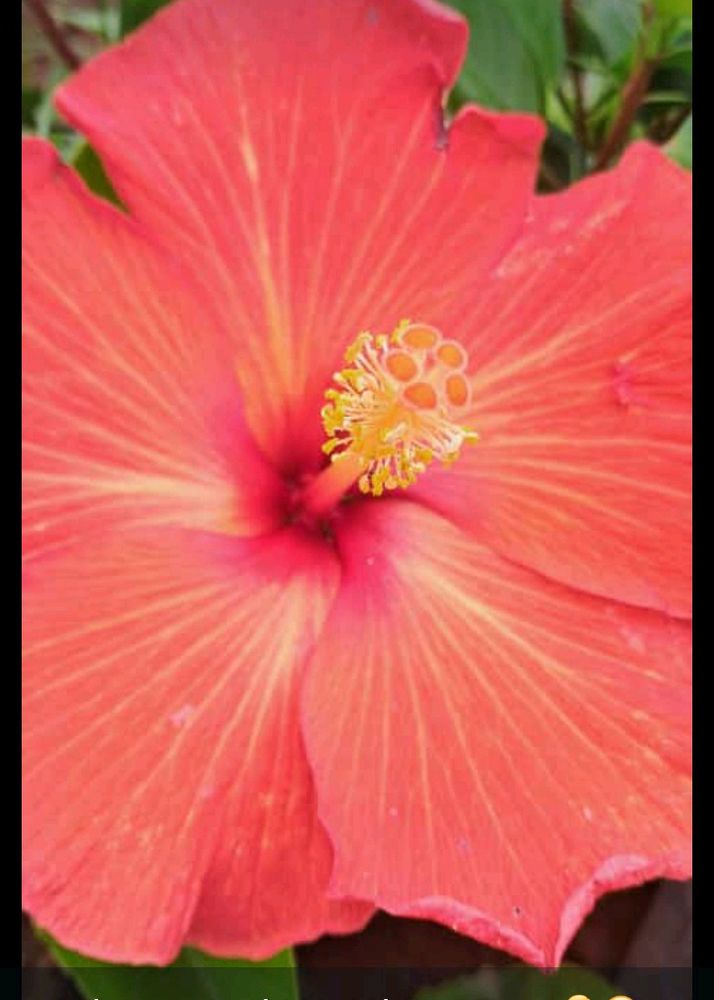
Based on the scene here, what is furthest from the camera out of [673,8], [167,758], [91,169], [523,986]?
[523,986]

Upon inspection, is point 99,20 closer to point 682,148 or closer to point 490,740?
point 682,148

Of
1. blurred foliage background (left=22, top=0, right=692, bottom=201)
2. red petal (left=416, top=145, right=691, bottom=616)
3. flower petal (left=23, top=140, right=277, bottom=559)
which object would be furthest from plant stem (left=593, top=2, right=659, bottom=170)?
flower petal (left=23, top=140, right=277, bottom=559)

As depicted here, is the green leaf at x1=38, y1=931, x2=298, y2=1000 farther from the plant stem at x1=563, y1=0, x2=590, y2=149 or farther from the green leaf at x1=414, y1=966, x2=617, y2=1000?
the plant stem at x1=563, y1=0, x2=590, y2=149

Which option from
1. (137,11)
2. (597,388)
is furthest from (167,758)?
(137,11)

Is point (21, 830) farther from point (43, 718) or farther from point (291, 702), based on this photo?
point (291, 702)

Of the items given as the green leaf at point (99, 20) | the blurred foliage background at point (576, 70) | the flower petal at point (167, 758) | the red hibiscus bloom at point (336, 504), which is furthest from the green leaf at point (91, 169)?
the green leaf at point (99, 20)
